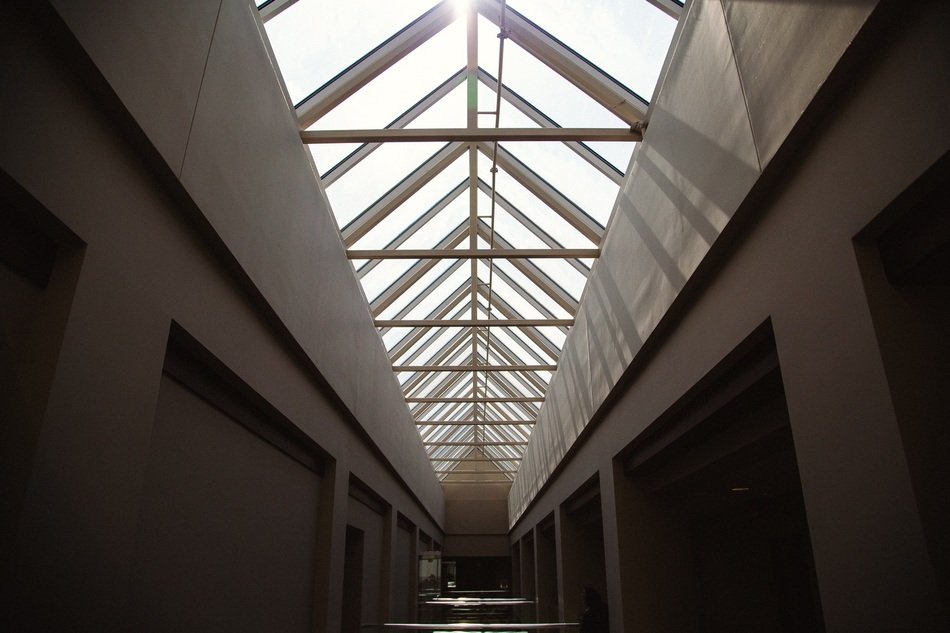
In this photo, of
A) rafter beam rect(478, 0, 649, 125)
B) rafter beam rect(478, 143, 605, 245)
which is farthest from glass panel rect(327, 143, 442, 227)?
rafter beam rect(478, 0, 649, 125)

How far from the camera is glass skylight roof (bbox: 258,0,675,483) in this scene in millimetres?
6285

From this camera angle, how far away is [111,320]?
327cm

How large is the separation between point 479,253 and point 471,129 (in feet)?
8.12

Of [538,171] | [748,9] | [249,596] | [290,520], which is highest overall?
[538,171]

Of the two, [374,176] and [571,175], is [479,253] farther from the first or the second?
[374,176]

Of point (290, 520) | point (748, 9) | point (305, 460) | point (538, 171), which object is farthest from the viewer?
point (538, 171)

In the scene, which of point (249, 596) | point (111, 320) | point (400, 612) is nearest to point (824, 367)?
point (111, 320)

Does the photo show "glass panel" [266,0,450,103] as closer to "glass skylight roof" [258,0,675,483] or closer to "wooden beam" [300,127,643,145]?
"glass skylight roof" [258,0,675,483]

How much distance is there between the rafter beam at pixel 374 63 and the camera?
21.4 ft

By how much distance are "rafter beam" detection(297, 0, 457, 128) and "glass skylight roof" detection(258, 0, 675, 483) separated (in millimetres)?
16

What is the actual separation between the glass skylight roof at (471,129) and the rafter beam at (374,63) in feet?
0.05

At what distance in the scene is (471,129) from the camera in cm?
681

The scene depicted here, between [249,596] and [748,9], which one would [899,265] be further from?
[249,596]

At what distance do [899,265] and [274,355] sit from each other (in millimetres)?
5453
